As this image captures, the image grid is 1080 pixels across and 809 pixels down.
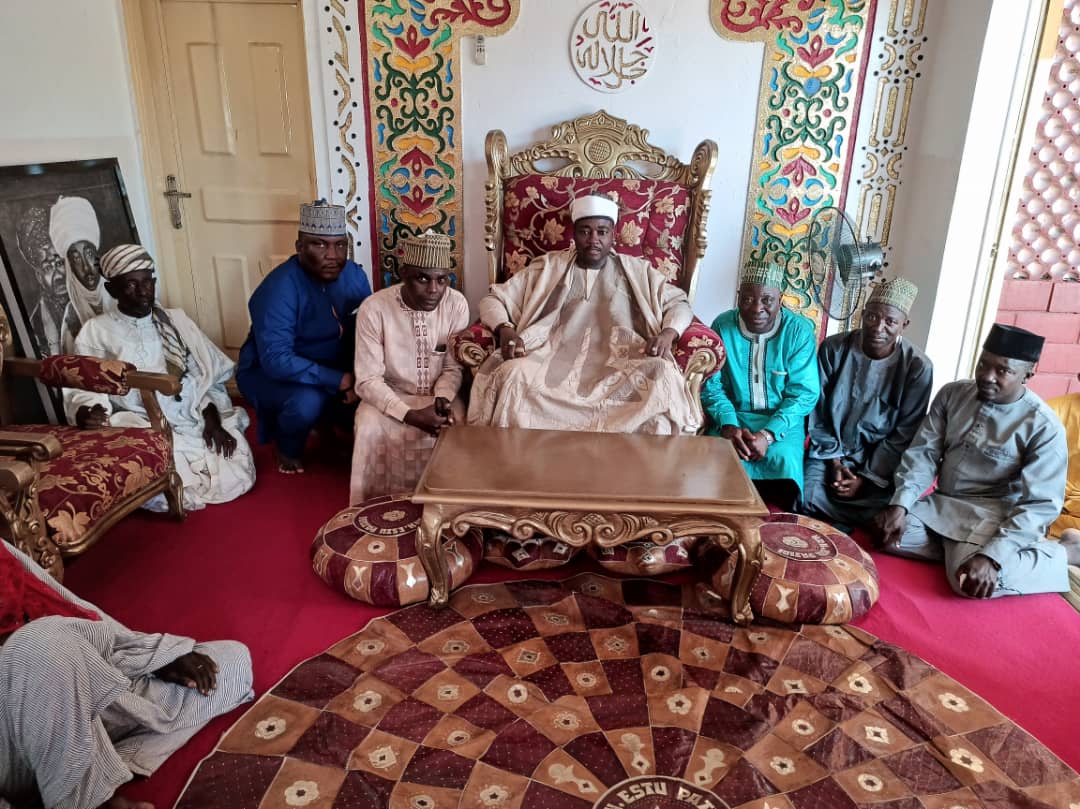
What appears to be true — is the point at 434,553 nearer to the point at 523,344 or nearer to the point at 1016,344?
the point at 523,344

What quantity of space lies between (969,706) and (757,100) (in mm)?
3147

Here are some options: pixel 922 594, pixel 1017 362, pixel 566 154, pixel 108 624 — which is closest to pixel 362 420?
pixel 108 624

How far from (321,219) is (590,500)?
213cm

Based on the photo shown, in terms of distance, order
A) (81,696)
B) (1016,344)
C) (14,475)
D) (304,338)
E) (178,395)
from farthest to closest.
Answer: (304,338) < (178,395) < (1016,344) < (14,475) < (81,696)

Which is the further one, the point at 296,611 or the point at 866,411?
the point at 866,411

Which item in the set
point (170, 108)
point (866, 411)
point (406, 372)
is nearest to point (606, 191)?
point (406, 372)

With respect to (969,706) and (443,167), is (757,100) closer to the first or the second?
(443,167)

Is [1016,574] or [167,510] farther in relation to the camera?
[167,510]

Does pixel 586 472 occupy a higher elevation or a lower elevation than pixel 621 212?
lower

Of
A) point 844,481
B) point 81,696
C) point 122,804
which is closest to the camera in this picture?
point 81,696

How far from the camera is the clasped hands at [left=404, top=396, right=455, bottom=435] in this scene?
3.39 metres

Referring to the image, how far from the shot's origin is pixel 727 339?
3.60 m

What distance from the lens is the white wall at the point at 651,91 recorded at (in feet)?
13.2

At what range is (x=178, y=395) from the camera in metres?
3.54
